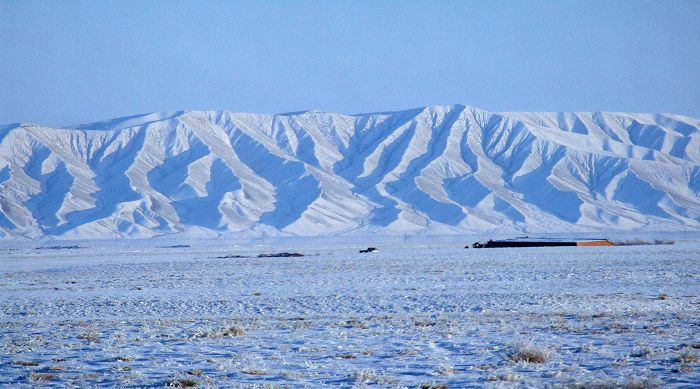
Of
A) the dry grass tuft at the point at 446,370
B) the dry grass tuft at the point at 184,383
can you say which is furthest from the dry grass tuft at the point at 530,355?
the dry grass tuft at the point at 184,383

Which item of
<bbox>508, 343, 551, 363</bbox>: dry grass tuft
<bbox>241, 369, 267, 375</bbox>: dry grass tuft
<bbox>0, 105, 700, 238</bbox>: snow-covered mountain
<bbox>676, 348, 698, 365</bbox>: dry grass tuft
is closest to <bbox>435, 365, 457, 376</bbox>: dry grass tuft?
<bbox>508, 343, 551, 363</bbox>: dry grass tuft

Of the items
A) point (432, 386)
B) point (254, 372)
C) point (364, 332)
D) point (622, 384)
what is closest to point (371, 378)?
point (432, 386)

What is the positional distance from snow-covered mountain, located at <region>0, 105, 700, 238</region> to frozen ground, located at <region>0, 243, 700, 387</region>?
95.8 metres

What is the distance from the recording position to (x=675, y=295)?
1959 centimetres

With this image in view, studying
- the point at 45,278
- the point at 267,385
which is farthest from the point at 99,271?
the point at 267,385

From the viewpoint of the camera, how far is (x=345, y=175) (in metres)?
142

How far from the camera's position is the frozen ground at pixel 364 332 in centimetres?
1016

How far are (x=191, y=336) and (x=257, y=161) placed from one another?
428 ft

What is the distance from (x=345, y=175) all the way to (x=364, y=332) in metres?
128

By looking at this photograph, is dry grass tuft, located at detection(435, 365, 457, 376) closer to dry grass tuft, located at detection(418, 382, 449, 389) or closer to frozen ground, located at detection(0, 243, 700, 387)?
frozen ground, located at detection(0, 243, 700, 387)

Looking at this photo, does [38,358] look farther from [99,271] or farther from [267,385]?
[99,271]

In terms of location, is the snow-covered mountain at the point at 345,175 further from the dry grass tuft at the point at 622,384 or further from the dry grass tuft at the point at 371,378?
the dry grass tuft at the point at 622,384

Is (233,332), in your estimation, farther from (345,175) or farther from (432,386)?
(345,175)

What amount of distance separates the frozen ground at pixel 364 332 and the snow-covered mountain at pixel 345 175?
95.8 meters
